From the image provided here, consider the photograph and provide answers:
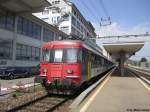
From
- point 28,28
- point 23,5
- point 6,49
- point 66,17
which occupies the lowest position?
point 6,49

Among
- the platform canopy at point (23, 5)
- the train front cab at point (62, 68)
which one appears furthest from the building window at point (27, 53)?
the train front cab at point (62, 68)

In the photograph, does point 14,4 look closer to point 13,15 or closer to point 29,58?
point 13,15

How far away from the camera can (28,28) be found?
38.2 m

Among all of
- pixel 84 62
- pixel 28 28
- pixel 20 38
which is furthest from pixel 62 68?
pixel 28 28

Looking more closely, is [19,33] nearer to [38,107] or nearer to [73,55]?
[73,55]

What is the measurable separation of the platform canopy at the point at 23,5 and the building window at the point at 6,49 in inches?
185

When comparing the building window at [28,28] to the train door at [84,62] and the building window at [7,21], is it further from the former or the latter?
the train door at [84,62]

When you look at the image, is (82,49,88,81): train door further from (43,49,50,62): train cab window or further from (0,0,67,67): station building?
Answer: (0,0,67,67): station building

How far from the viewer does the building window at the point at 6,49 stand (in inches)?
1217

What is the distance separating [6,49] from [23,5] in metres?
6.32

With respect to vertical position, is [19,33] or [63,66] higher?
[19,33]

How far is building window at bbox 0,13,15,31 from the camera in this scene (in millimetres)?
31411

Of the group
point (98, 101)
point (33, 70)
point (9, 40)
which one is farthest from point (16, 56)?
point (98, 101)

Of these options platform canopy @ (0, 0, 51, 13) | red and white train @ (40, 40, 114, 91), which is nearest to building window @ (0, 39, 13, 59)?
platform canopy @ (0, 0, 51, 13)
